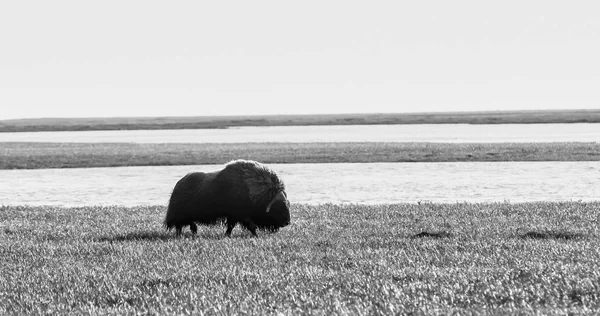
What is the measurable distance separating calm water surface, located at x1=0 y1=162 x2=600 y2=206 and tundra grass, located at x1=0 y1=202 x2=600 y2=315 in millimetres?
7128

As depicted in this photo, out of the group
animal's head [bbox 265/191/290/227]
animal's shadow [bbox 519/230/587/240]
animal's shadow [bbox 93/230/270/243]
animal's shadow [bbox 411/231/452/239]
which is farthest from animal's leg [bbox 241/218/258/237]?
animal's shadow [bbox 519/230/587/240]

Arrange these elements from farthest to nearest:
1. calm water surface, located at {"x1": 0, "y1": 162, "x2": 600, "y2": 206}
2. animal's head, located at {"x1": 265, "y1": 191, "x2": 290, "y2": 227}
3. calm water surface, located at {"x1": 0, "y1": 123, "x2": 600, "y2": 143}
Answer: calm water surface, located at {"x1": 0, "y1": 123, "x2": 600, "y2": 143}
calm water surface, located at {"x1": 0, "y1": 162, "x2": 600, "y2": 206}
animal's head, located at {"x1": 265, "y1": 191, "x2": 290, "y2": 227}

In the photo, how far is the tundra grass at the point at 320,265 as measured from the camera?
9375 millimetres

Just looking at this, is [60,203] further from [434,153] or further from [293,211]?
[434,153]

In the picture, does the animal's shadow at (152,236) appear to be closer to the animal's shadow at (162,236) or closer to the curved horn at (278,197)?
the animal's shadow at (162,236)

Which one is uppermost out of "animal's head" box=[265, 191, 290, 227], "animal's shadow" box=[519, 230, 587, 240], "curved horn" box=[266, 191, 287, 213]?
"curved horn" box=[266, 191, 287, 213]

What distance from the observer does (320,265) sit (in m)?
12.7

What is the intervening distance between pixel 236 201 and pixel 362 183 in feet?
56.8

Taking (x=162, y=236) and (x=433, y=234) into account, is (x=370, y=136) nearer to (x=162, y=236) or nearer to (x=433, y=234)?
(x=162, y=236)

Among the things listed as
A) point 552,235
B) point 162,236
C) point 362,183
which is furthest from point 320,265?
point 362,183

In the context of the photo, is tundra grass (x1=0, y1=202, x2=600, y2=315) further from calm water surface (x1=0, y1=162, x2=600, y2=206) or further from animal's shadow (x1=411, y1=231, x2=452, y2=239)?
calm water surface (x1=0, y1=162, x2=600, y2=206)

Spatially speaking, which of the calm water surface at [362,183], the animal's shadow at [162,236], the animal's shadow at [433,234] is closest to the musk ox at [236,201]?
the animal's shadow at [162,236]

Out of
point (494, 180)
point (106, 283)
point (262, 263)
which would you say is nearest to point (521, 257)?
point (262, 263)

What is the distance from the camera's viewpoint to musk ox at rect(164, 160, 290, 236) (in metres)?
17.5
